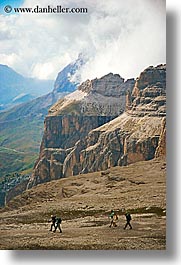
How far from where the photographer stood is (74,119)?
16.7ft

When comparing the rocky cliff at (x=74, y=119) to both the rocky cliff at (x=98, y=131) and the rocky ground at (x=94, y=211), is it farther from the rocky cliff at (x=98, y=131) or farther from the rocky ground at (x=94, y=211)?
the rocky ground at (x=94, y=211)

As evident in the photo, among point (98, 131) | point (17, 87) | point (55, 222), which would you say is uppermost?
point (17, 87)

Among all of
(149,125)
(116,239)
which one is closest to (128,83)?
(149,125)

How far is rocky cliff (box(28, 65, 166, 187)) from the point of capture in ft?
16.5

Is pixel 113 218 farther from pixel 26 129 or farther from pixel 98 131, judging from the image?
pixel 26 129

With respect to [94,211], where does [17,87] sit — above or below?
above

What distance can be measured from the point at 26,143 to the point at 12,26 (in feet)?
2.89

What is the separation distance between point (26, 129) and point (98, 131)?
55 centimetres

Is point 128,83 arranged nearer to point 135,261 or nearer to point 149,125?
point 149,125

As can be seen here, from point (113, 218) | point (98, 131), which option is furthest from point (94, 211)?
point (98, 131)

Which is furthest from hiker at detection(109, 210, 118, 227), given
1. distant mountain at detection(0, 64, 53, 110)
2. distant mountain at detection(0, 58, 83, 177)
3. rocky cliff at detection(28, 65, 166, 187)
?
distant mountain at detection(0, 64, 53, 110)

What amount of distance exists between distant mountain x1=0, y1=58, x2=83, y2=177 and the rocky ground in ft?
0.80

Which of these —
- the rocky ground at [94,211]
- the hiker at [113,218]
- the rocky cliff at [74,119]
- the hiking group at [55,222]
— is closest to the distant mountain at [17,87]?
the rocky cliff at [74,119]

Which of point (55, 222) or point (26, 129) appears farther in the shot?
point (26, 129)
